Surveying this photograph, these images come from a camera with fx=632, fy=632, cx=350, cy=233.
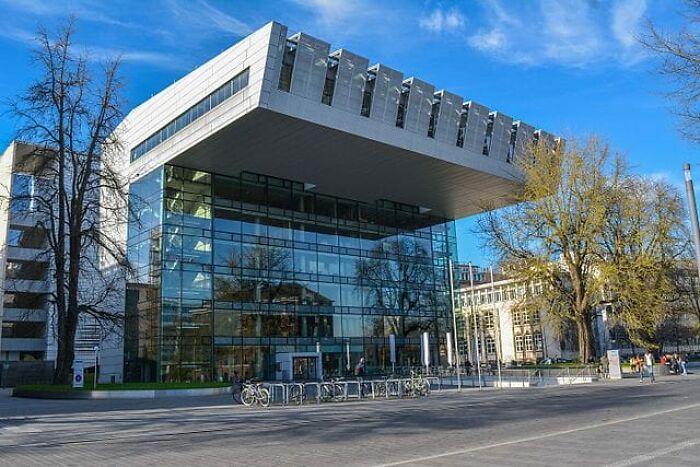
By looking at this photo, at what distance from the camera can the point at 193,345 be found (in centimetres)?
4075

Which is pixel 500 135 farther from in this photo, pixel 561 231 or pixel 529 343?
pixel 529 343

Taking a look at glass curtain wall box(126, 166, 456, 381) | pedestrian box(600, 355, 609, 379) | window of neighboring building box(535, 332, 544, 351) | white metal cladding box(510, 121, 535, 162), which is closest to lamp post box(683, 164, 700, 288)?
pedestrian box(600, 355, 609, 379)

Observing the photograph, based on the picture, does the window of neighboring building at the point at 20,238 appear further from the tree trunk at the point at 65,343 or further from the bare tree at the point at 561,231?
the bare tree at the point at 561,231

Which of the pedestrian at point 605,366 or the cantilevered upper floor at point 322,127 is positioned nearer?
the cantilevered upper floor at point 322,127

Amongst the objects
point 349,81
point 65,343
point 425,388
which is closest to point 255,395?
point 425,388

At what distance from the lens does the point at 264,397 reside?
24.0m

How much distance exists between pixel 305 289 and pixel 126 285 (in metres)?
12.7

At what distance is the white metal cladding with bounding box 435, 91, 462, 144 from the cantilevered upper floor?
0.07m

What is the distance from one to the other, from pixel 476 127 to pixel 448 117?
3.03 metres

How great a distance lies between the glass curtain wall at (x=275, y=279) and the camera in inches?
1620

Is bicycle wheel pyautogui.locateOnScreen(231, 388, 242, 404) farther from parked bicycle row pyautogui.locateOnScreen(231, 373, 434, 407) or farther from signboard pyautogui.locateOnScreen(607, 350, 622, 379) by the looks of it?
signboard pyautogui.locateOnScreen(607, 350, 622, 379)

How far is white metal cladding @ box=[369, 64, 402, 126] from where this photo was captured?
39.0 meters

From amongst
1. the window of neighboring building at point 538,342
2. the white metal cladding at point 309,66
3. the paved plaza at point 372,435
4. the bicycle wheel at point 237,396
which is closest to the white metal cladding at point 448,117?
the white metal cladding at point 309,66

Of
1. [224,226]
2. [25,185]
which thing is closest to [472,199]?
[224,226]
